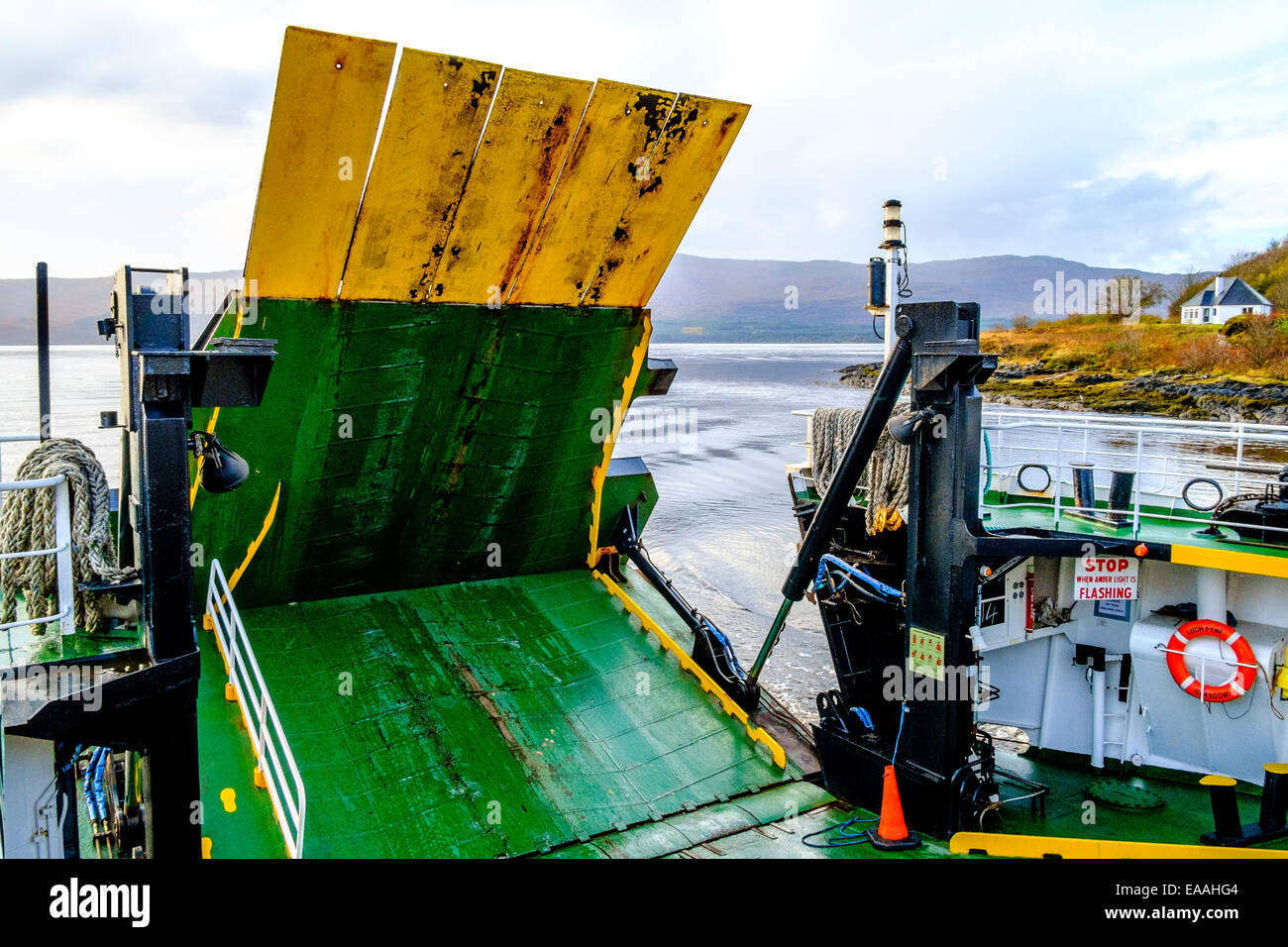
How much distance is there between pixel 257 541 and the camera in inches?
280

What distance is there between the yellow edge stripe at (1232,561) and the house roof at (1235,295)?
5483cm

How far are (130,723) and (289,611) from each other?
346cm

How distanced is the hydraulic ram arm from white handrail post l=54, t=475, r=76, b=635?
4.83m

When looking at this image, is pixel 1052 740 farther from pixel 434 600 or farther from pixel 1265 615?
pixel 434 600

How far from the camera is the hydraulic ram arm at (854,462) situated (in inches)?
248

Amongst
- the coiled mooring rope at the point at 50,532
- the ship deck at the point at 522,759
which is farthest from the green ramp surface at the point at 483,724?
the coiled mooring rope at the point at 50,532

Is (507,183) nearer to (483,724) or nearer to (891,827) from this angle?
(483,724)

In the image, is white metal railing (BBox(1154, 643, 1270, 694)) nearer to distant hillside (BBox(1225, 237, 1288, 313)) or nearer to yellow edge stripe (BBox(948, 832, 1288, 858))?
Result: yellow edge stripe (BBox(948, 832, 1288, 858))

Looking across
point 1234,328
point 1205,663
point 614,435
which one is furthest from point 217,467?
point 1234,328

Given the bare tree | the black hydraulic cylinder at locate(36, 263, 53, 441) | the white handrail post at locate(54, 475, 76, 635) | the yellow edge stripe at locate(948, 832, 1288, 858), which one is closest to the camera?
the white handrail post at locate(54, 475, 76, 635)

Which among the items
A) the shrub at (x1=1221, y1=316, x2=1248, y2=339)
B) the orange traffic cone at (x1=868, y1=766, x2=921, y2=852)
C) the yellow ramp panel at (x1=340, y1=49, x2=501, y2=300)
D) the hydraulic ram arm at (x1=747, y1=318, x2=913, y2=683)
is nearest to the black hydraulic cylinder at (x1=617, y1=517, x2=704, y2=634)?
the hydraulic ram arm at (x1=747, y1=318, x2=913, y2=683)

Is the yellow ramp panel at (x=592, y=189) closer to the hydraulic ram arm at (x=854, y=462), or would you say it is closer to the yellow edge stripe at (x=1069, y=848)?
the hydraulic ram arm at (x=854, y=462)

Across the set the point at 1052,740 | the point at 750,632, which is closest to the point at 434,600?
the point at 1052,740

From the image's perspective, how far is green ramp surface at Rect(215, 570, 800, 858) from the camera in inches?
230
